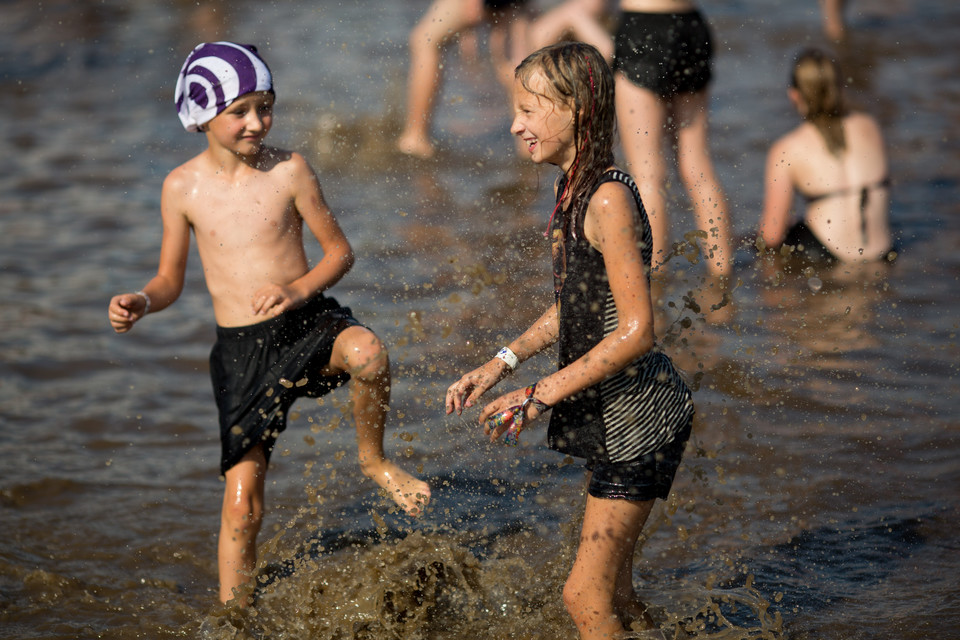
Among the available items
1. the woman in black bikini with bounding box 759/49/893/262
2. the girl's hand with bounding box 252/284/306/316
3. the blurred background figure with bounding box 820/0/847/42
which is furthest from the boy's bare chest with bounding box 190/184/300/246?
the blurred background figure with bounding box 820/0/847/42

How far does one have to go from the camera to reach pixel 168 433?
4.57m

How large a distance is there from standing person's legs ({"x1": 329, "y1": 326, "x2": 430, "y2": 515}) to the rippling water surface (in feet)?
0.40

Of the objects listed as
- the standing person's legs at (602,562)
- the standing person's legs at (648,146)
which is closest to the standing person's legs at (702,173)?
the standing person's legs at (648,146)

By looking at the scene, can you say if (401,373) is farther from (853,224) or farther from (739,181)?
(739,181)

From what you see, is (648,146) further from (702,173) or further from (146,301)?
(146,301)

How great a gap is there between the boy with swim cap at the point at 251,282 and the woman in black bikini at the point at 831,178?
9.79 ft

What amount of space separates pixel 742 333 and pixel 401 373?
155 centimetres

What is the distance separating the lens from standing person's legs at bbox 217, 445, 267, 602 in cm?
326

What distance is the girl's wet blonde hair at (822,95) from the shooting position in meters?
5.47

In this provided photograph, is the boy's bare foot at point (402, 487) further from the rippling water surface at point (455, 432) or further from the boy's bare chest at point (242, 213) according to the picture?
the boy's bare chest at point (242, 213)

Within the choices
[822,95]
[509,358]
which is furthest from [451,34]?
[509,358]

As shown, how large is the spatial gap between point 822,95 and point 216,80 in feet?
11.1

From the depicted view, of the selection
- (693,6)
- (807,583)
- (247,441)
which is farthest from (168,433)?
(693,6)

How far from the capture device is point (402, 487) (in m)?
3.50
